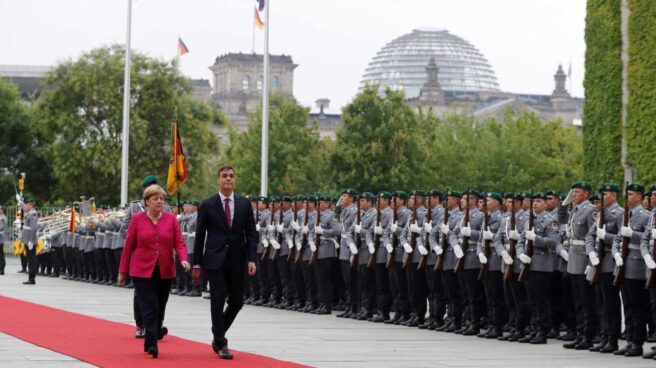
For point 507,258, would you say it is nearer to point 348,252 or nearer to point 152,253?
point 348,252

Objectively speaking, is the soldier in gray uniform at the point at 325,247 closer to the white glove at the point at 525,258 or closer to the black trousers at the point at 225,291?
the white glove at the point at 525,258

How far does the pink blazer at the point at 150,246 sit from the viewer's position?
A: 15641 millimetres

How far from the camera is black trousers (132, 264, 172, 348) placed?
15273 mm

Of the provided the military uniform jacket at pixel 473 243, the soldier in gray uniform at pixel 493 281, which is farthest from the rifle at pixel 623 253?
the military uniform jacket at pixel 473 243

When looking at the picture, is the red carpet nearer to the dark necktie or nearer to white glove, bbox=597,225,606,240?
the dark necktie

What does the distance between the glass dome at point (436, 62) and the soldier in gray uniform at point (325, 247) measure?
155591mm

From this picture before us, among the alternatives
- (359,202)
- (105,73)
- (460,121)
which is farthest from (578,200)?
(460,121)

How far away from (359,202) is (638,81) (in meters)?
17.6

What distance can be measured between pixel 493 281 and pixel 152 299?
18.1 feet

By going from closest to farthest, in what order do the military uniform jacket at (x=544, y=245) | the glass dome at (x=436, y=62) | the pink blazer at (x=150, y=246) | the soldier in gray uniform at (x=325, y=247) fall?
the pink blazer at (x=150, y=246)
the military uniform jacket at (x=544, y=245)
the soldier in gray uniform at (x=325, y=247)
the glass dome at (x=436, y=62)

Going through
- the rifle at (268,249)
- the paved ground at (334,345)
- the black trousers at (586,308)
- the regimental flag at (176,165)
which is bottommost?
the paved ground at (334,345)

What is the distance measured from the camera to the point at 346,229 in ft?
74.6

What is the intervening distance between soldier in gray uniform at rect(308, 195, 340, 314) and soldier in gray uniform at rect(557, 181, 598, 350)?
6.55m

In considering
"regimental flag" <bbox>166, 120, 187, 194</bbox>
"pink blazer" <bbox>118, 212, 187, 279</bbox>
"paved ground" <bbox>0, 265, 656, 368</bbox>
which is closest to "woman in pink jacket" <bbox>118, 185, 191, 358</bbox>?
"pink blazer" <bbox>118, 212, 187, 279</bbox>
